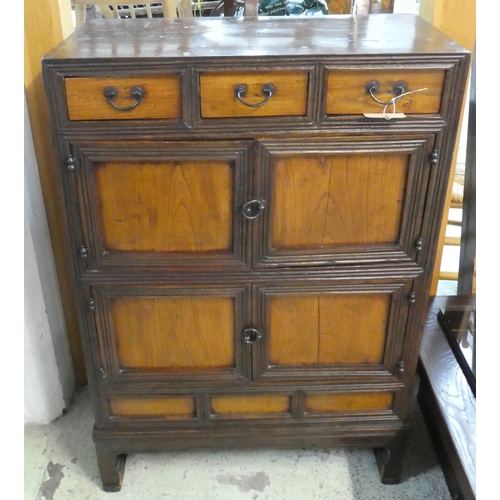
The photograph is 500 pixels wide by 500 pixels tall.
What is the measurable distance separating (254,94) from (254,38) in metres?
0.17

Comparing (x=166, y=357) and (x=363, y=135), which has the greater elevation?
(x=363, y=135)

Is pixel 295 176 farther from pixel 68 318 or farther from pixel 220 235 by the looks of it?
pixel 68 318

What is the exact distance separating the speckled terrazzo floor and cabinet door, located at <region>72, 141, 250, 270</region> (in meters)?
0.63

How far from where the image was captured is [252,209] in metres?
1.11

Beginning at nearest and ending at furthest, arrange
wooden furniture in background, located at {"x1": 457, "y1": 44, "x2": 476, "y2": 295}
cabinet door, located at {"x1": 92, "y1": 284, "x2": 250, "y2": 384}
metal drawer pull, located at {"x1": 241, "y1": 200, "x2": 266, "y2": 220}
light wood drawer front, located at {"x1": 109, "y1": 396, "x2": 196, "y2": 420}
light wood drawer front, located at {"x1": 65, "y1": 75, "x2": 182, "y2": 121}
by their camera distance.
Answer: light wood drawer front, located at {"x1": 65, "y1": 75, "x2": 182, "y2": 121}, metal drawer pull, located at {"x1": 241, "y1": 200, "x2": 266, "y2": 220}, cabinet door, located at {"x1": 92, "y1": 284, "x2": 250, "y2": 384}, light wood drawer front, located at {"x1": 109, "y1": 396, "x2": 196, "y2": 420}, wooden furniture in background, located at {"x1": 457, "y1": 44, "x2": 476, "y2": 295}

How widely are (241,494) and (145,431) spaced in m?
0.29

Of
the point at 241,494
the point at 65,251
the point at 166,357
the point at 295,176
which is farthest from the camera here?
the point at 65,251

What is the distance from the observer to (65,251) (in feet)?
5.06

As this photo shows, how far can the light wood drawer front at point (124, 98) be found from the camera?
3.25 feet

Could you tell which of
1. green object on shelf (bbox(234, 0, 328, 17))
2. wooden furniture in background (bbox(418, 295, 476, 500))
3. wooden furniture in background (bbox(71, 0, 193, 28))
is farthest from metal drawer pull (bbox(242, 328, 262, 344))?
wooden furniture in background (bbox(71, 0, 193, 28))

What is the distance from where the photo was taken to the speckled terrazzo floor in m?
1.42

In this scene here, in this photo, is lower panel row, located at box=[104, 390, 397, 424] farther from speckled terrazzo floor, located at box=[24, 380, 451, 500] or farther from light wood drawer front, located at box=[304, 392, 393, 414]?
speckled terrazzo floor, located at box=[24, 380, 451, 500]

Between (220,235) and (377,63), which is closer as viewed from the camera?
(377,63)

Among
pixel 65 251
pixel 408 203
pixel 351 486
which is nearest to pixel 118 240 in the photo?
pixel 65 251
